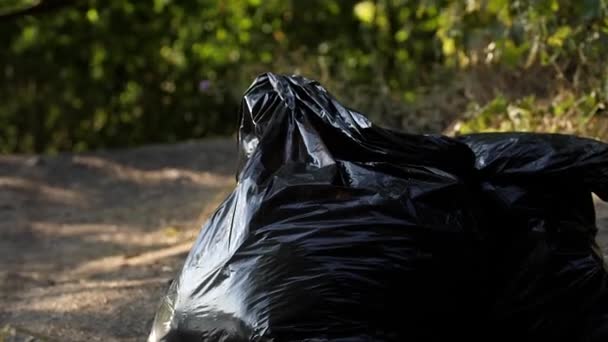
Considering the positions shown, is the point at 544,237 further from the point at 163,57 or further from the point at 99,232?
the point at 163,57

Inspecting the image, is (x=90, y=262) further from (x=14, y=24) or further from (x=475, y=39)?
(x=14, y=24)

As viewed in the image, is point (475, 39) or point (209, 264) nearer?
point (209, 264)

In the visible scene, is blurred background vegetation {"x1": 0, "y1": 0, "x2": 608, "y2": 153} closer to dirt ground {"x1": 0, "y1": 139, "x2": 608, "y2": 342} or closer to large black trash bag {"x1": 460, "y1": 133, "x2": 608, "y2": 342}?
dirt ground {"x1": 0, "y1": 139, "x2": 608, "y2": 342}

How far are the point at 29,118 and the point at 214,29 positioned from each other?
4.52ft

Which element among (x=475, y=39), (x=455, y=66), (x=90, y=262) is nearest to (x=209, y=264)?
(x=90, y=262)

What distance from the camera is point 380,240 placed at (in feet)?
7.68

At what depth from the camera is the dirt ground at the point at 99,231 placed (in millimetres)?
3400

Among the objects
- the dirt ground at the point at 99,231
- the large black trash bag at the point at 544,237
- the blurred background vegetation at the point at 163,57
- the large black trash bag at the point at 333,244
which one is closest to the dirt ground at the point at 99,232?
the dirt ground at the point at 99,231

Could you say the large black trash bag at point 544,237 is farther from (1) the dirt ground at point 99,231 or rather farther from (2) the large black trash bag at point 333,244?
(1) the dirt ground at point 99,231

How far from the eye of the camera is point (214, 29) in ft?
24.5

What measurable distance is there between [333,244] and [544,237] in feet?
1.71

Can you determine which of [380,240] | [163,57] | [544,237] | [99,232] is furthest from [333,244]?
[163,57]

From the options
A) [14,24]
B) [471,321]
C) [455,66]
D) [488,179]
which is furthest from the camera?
[14,24]

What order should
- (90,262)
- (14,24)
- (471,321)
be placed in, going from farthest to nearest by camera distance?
(14,24), (90,262), (471,321)
